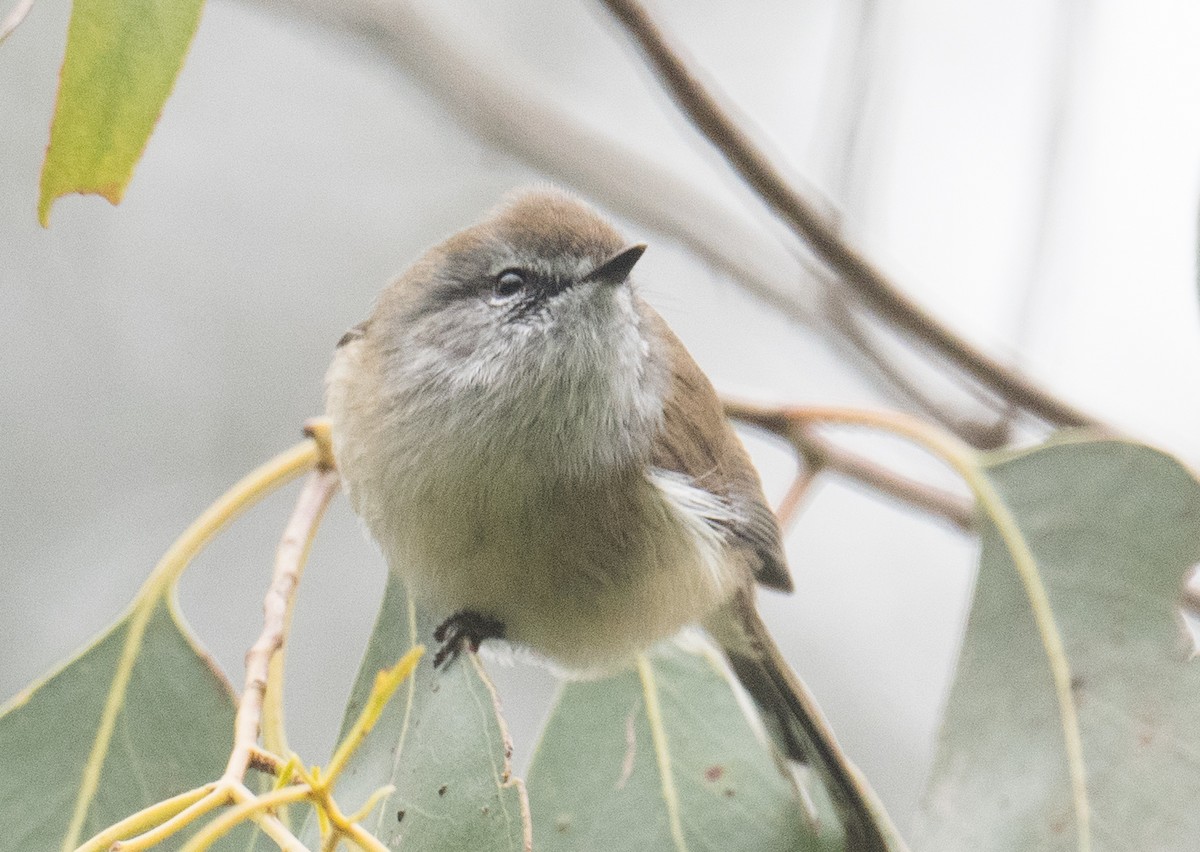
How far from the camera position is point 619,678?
6.98 feet

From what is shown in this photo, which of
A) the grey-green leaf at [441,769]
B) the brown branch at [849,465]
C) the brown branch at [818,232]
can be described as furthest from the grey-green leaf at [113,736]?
the brown branch at [818,232]

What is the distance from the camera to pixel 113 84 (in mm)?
1347

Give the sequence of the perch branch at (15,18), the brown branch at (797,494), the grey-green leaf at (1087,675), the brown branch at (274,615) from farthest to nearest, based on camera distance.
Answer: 1. the brown branch at (797,494)
2. the grey-green leaf at (1087,675)
3. the perch branch at (15,18)
4. the brown branch at (274,615)

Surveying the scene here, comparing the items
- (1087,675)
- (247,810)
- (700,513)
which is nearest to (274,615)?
(247,810)

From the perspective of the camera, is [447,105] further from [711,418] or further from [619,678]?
[619,678]

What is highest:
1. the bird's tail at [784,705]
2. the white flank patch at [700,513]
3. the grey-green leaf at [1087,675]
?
the white flank patch at [700,513]

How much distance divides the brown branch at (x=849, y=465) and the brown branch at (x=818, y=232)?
0.20m

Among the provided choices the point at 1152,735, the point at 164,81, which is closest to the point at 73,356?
the point at 164,81

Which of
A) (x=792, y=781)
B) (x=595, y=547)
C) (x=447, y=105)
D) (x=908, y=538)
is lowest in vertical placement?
(x=908, y=538)

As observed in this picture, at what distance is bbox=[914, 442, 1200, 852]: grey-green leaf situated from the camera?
4.91 feet

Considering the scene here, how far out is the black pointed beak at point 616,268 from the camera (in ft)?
5.99

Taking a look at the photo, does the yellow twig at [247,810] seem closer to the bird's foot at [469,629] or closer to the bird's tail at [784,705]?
the bird's foot at [469,629]

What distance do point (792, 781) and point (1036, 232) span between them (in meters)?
1.25

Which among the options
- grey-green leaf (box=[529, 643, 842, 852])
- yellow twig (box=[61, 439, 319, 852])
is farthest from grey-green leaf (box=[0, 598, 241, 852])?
grey-green leaf (box=[529, 643, 842, 852])
